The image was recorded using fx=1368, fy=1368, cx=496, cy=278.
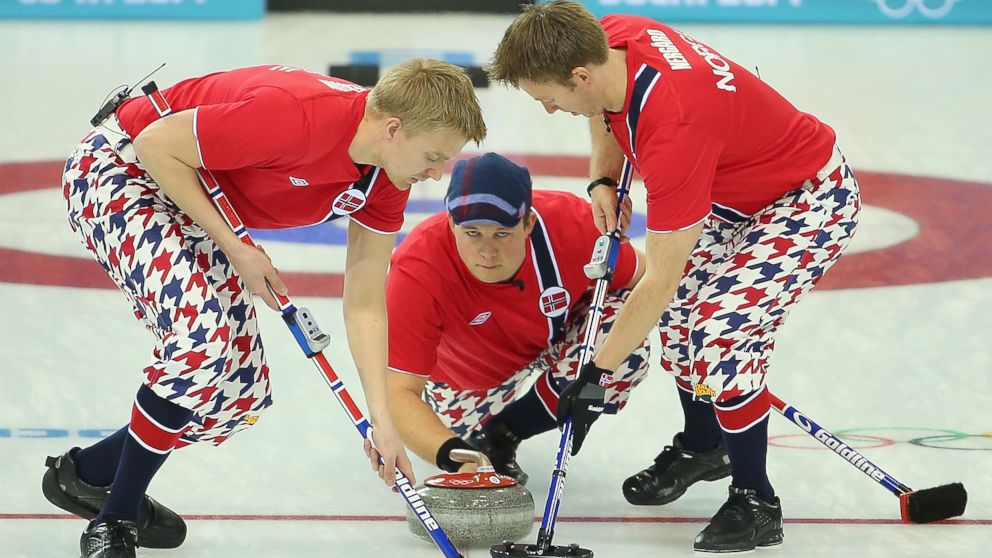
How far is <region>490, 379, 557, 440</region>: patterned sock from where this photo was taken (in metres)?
3.91

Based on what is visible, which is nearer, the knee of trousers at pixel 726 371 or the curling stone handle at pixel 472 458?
the knee of trousers at pixel 726 371

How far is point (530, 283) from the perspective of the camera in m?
3.80

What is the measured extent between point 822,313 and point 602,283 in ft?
6.75

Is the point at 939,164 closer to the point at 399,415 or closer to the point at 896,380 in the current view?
the point at 896,380

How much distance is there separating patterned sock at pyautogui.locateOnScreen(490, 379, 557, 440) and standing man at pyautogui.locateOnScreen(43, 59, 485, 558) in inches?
29.3

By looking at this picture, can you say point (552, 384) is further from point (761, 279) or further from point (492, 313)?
point (761, 279)

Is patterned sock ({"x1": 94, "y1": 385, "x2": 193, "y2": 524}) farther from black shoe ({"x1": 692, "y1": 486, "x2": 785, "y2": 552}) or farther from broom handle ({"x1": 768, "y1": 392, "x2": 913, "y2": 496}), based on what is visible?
broom handle ({"x1": 768, "y1": 392, "x2": 913, "y2": 496})

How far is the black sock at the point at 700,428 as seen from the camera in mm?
3783

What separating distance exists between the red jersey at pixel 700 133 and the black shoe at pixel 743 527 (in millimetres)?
729

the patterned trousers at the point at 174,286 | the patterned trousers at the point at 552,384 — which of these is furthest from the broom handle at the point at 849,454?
the patterned trousers at the point at 174,286

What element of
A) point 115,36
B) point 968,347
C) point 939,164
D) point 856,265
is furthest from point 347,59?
point 968,347

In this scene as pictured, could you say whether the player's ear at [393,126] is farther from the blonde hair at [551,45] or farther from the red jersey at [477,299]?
the red jersey at [477,299]

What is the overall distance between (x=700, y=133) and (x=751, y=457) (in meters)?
0.85

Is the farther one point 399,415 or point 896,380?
point 896,380
